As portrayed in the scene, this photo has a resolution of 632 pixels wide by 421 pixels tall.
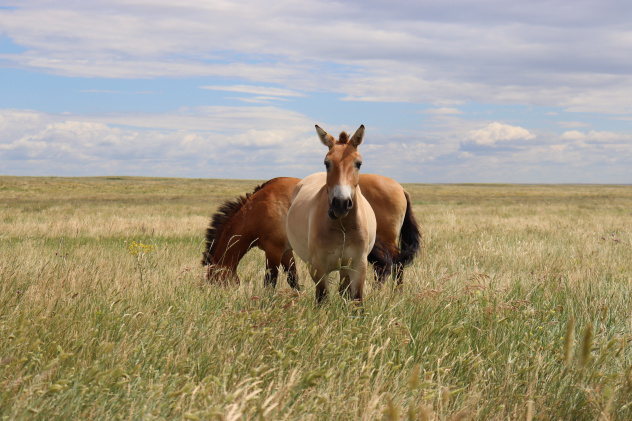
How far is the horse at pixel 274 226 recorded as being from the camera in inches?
270

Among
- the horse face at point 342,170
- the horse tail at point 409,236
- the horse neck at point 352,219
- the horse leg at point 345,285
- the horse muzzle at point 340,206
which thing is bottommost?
the horse leg at point 345,285

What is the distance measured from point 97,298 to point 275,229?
300cm

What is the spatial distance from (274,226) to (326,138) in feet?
7.69

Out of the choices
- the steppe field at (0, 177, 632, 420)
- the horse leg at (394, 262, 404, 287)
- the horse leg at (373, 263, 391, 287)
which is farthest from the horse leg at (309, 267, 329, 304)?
the horse leg at (394, 262, 404, 287)

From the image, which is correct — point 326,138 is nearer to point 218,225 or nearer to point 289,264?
point 289,264

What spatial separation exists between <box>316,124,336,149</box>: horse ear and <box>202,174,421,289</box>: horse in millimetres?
2161

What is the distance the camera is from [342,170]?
4.37 m

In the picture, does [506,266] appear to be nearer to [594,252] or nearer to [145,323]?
[594,252]

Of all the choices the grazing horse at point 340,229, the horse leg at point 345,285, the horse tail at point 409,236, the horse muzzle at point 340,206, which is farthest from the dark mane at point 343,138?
the horse tail at point 409,236

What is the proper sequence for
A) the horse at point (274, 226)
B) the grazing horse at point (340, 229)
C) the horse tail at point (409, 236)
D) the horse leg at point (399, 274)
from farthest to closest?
the horse tail at point (409, 236), the horse at point (274, 226), the horse leg at point (399, 274), the grazing horse at point (340, 229)

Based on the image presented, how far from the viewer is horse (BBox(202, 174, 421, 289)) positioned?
686 centimetres

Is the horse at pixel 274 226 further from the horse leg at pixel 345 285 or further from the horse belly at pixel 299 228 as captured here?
the horse leg at pixel 345 285

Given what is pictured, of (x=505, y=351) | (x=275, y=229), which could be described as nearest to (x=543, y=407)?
(x=505, y=351)

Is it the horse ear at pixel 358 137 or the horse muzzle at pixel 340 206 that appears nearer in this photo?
the horse muzzle at pixel 340 206
